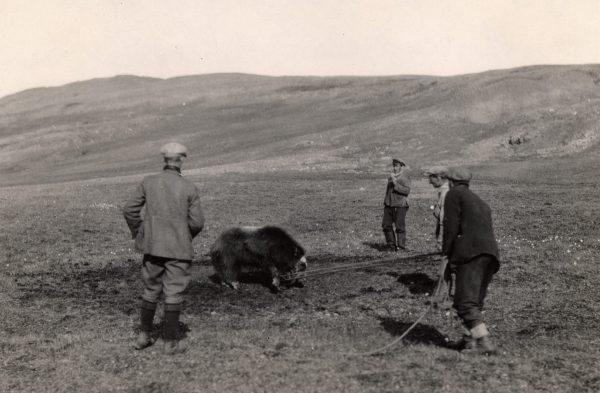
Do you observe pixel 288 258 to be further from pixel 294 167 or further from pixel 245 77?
pixel 245 77

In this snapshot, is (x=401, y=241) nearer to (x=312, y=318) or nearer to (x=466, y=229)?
(x=312, y=318)

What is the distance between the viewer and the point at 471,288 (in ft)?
21.7

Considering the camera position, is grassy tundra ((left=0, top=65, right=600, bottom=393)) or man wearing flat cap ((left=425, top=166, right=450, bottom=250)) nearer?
grassy tundra ((left=0, top=65, right=600, bottom=393))

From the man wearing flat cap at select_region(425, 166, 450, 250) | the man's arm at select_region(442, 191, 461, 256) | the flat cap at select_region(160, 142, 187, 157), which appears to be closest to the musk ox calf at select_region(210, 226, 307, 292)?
the man wearing flat cap at select_region(425, 166, 450, 250)

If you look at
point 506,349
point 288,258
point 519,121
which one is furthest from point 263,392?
point 519,121

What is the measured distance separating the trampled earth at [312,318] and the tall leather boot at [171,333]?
0.17 m

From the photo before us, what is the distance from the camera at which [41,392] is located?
5.79 metres

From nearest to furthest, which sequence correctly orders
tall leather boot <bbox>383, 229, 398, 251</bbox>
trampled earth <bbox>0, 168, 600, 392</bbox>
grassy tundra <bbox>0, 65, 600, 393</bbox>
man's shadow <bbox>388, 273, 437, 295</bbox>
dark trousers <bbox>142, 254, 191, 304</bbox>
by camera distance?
trampled earth <bbox>0, 168, 600, 392</bbox> → grassy tundra <bbox>0, 65, 600, 393</bbox> → dark trousers <bbox>142, 254, 191, 304</bbox> → man's shadow <bbox>388, 273, 437, 295</bbox> → tall leather boot <bbox>383, 229, 398, 251</bbox>

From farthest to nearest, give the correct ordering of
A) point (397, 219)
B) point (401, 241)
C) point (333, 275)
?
point (401, 241) → point (397, 219) → point (333, 275)

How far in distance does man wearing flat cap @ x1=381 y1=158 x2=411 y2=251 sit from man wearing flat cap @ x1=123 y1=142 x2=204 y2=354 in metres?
6.55

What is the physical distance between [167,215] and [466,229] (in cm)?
347

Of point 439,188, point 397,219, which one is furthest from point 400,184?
point 439,188

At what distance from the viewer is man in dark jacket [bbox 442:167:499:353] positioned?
6.61 metres

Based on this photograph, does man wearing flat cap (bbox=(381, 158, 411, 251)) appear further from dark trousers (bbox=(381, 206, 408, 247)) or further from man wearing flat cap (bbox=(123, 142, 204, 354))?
man wearing flat cap (bbox=(123, 142, 204, 354))
